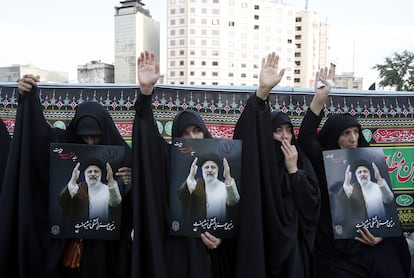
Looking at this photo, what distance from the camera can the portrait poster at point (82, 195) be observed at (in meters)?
2.18

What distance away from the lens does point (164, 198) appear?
2.25 m

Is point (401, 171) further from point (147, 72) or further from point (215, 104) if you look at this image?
point (147, 72)

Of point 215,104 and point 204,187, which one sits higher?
point 215,104

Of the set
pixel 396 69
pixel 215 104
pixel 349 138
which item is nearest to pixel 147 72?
pixel 215 104

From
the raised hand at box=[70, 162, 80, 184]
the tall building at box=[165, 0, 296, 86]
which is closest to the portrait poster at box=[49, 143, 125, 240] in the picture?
the raised hand at box=[70, 162, 80, 184]

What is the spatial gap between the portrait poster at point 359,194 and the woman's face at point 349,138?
14 cm

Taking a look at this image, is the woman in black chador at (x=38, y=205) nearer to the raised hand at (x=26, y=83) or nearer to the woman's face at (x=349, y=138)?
the raised hand at (x=26, y=83)

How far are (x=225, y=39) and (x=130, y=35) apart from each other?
14560mm

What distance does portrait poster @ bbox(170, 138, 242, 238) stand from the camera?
2162mm

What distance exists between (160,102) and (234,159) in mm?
1140

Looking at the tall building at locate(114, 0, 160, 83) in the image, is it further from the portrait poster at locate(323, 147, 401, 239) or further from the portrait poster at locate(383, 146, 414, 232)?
the portrait poster at locate(323, 147, 401, 239)

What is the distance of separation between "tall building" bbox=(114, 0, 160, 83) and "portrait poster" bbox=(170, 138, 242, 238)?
55.5 m

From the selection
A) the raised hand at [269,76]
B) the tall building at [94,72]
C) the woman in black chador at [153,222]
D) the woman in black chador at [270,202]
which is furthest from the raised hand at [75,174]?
the tall building at [94,72]

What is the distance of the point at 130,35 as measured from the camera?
200ft
